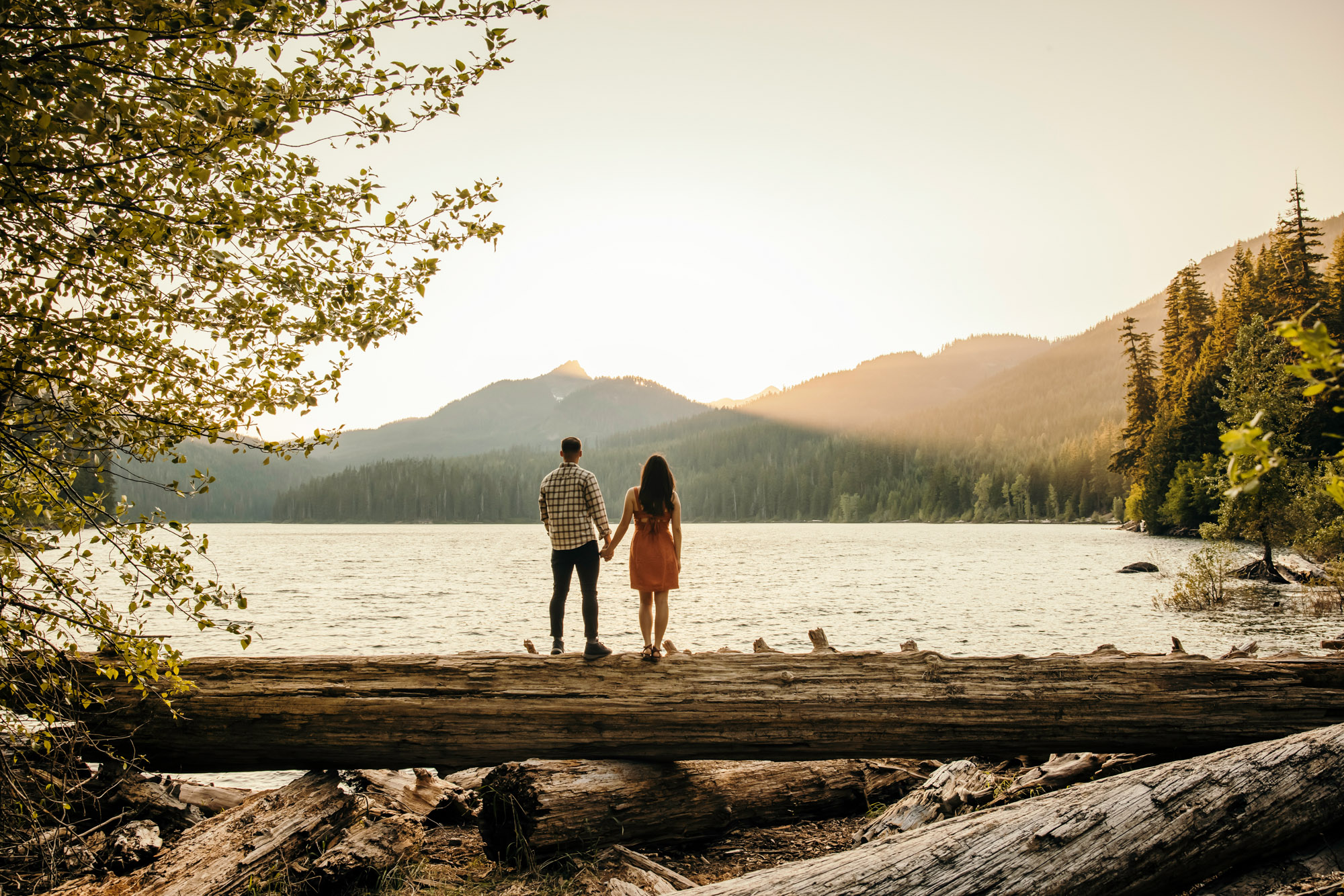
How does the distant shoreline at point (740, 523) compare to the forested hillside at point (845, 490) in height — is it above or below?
below

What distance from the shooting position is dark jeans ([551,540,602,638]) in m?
8.89

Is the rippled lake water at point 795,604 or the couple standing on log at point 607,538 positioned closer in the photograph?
the couple standing on log at point 607,538

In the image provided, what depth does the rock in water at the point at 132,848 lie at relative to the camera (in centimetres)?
610

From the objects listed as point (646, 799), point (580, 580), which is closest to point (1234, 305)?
point (580, 580)

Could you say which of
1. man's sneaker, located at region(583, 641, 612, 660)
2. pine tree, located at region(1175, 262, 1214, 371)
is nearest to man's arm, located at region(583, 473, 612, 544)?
man's sneaker, located at region(583, 641, 612, 660)

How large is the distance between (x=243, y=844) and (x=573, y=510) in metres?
4.37

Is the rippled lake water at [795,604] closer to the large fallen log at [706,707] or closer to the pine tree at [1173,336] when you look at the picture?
the large fallen log at [706,707]

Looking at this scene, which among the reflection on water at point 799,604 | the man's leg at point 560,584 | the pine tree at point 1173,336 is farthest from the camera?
the pine tree at point 1173,336

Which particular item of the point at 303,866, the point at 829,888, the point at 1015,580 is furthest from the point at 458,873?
the point at 1015,580

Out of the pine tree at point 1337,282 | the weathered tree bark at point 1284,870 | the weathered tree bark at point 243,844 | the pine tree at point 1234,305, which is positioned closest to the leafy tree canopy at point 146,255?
→ the weathered tree bark at point 243,844

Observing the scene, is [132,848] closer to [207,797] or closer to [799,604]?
[207,797]

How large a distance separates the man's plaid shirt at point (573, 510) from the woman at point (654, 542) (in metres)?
0.60

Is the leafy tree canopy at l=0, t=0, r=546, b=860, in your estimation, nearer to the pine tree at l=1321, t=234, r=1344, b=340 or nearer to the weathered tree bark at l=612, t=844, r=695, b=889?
the weathered tree bark at l=612, t=844, r=695, b=889

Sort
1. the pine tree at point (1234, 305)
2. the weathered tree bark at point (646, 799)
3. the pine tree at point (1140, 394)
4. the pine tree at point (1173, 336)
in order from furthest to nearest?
the pine tree at point (1140, 394) < the pine tree at point (1173, 336) < the pine tree at point (1234, 305) < the weathered tree bark at point (646, 799)
